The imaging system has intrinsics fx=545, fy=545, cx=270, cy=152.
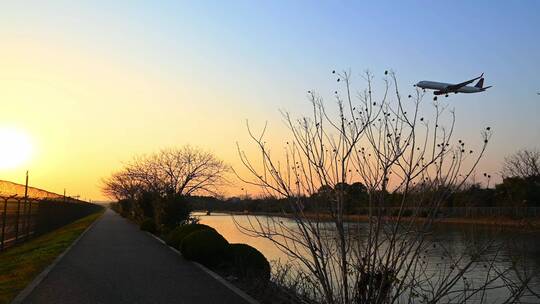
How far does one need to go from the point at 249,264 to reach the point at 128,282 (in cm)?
278

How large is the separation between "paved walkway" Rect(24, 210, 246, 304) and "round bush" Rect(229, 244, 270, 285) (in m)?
0.75

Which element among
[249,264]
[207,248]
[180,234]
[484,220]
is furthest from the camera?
[180,234]

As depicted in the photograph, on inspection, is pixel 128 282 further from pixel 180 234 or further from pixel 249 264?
pixel 180 234

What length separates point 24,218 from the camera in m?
24.8

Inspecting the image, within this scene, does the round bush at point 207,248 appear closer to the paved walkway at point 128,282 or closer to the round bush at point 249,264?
the paved walkway at point 128,282

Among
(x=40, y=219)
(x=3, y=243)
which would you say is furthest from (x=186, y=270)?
(x=40, y=219)

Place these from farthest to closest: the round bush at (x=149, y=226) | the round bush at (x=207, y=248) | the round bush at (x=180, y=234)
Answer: the round bush at (x=149, y=226)
the round bush at (x=180, y=234)
the round bush at (x=207, y=248)

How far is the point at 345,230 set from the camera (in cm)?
655

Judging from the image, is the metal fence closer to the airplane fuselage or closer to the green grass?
the green grass

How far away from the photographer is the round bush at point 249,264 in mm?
11892

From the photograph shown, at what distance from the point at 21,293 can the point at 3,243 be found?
1102 cm

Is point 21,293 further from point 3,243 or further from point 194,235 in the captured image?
point 3,243

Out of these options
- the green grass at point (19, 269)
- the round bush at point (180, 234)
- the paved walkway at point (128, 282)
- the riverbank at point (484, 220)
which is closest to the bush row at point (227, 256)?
the paved walkway at point (128, 282)

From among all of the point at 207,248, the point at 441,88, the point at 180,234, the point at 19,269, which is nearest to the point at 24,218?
the point at 180,234
